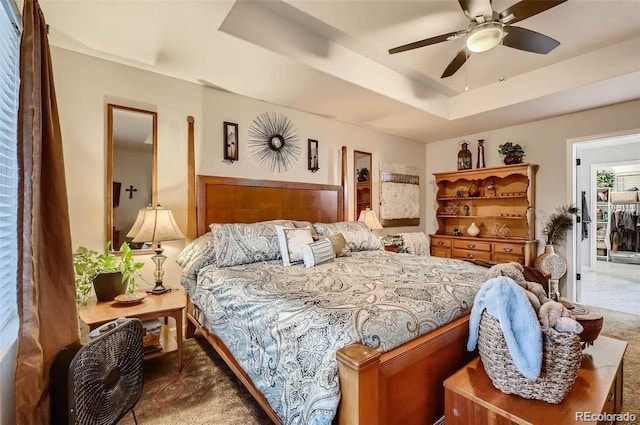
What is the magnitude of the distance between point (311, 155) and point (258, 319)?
2.62 meters

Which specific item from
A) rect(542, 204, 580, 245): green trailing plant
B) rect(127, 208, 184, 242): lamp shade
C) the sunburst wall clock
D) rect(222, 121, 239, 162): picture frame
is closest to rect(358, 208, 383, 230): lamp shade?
the sunburst wall clock

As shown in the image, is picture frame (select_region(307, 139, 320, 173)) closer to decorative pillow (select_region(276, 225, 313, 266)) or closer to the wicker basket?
decorative pillow (select_region(276, 225, 313, 266))

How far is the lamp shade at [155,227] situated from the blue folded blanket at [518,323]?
2.29 meters

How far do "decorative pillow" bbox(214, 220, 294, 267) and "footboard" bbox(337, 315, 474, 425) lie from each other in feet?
5.14

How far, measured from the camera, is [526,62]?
310cm

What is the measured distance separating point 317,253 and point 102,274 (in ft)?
5.33

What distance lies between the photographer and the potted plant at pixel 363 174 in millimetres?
4441

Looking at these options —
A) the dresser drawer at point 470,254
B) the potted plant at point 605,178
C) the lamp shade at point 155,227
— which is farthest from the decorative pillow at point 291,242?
the potted plant at point 605,178

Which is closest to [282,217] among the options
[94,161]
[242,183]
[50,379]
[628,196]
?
[242,183]

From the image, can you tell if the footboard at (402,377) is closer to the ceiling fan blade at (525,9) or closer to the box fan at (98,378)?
the box fan at (98,378)

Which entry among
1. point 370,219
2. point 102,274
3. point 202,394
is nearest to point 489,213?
point 370,219

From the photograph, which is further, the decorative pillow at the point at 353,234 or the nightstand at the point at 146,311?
the decorative pillow at the point at 353,234

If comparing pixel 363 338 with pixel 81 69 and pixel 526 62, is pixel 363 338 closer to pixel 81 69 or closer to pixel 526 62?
pixel 81 69

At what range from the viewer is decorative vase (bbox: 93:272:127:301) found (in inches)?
85.4
